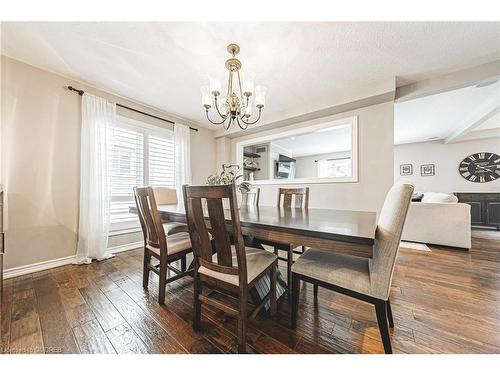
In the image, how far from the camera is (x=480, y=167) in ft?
16.6

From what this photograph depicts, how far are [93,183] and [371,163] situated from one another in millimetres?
3897

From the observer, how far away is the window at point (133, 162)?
9.35 ft

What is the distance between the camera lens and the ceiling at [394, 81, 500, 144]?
294 centimetres

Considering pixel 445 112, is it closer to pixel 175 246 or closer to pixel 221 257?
pixel 221 257

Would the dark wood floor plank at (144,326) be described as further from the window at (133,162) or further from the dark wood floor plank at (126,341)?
the window at (133,162)

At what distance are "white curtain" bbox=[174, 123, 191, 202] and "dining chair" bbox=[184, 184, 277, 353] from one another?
98.9 inches

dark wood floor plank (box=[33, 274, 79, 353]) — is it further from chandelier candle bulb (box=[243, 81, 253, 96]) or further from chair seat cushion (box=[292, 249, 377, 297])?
chandelier candle bulb (box=[243, 81, 253, 96])

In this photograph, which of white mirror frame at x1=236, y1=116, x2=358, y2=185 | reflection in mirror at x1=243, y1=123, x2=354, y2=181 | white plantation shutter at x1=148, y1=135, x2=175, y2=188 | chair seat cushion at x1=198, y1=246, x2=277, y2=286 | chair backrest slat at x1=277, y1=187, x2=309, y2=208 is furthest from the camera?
reflection in mirror at x1=243, y1=123, x2=354, y2=181

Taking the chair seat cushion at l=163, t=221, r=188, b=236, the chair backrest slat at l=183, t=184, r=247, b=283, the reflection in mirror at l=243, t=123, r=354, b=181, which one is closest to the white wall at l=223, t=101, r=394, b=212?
the reflection in mirror at l=243, t=123, r=354, b=181

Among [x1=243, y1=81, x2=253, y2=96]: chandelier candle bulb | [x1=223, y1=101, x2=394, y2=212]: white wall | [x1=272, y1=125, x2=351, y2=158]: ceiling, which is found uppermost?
[x1=272, y1=125, x2=351, y2=158]: ceiling

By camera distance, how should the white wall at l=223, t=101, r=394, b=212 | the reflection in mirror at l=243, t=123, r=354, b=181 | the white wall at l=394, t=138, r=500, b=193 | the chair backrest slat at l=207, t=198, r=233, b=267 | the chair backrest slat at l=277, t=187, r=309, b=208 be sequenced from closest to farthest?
the chair backrest slat at l=207, t=198, r=233, b=267 → the chair backrest slat at l=277, t=187, r=309, b=208 → the white wall at l=223, t=101, r=394, b=212 → the reflection in mirror at l=243, t=123, r=354, b=181 → the white wall at l=394, t=138, r=500, b=193

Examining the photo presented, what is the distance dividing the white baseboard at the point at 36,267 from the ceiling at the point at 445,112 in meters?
5.54
